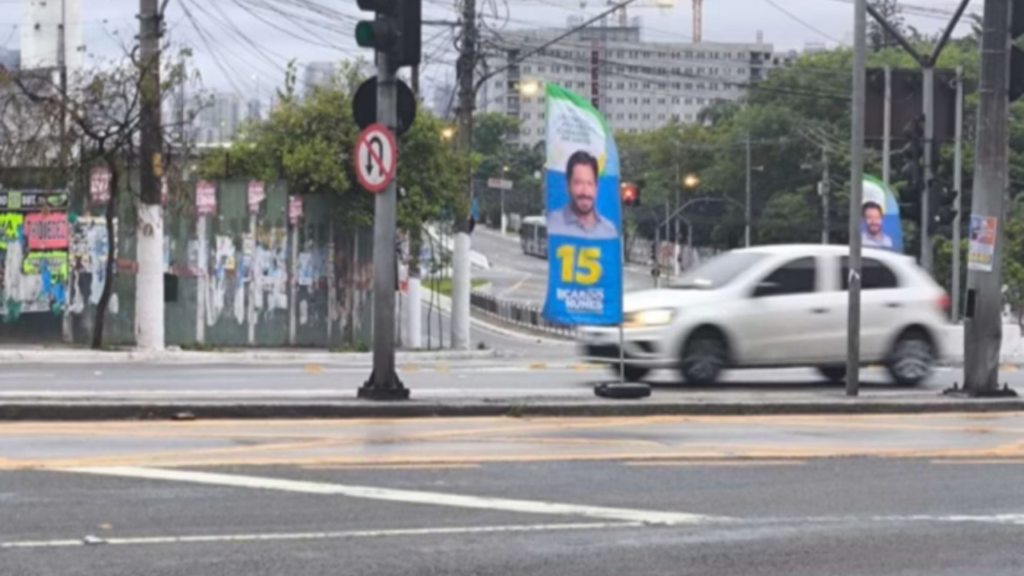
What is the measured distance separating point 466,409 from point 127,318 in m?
19.6

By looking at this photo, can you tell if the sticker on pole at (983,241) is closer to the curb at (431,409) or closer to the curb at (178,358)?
the curb at (431,409)

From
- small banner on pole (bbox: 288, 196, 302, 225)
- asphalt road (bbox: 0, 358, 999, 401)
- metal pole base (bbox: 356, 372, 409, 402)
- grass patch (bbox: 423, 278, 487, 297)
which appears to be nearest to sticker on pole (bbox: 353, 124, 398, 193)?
metal pole base (bbox: 356, 372, 409, 402)

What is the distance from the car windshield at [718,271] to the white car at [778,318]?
0.02 m

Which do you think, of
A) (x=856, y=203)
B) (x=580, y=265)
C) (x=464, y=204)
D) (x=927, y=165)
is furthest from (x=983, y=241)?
(x=464, y=204)

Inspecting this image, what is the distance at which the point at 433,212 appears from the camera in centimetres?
4003

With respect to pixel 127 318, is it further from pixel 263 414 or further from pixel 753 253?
pixel 263 414

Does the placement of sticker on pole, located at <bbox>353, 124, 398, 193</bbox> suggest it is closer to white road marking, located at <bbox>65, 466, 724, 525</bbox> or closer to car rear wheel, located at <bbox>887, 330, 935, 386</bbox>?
white road marking, located at <bbox>65, 466, 724, 525</bbox>

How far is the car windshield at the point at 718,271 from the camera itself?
65.4ft

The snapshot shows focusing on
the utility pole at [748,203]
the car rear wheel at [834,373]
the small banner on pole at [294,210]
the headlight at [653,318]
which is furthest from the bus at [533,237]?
the headlight at [653,318]

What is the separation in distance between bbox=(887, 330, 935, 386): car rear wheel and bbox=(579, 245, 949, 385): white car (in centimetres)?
1

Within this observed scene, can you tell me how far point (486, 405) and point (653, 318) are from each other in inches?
175

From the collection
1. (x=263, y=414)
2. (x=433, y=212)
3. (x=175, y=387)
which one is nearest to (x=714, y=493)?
(x=263, y=414)

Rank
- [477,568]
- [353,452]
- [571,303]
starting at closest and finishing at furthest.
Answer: [477,568], [353,452], [571,303]

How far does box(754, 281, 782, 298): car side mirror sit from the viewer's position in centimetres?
1988
